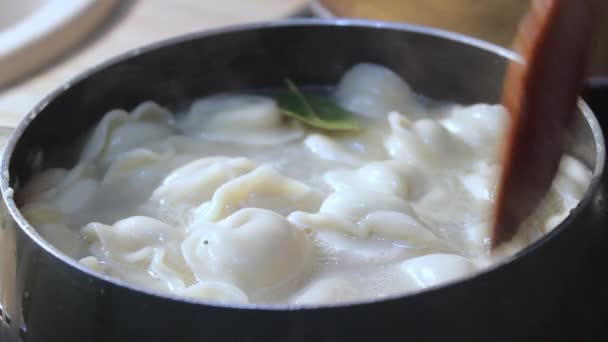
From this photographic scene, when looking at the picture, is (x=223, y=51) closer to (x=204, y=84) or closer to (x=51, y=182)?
(x=204, y=84)

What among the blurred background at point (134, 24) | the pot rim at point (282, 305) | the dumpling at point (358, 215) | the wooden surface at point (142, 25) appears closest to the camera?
the pot rim at point (282, 305)

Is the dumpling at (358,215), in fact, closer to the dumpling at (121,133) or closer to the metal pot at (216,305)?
the metal pot at (216,305)

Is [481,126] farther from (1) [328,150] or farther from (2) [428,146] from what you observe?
(1) [328,150]

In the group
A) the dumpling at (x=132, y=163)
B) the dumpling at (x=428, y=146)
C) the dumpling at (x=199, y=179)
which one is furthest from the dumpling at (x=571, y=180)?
the dumpling at (x=132, y=163)

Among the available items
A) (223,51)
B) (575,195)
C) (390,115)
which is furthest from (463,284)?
(223,51)

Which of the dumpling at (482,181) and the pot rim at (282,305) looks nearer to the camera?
the pot rim at (282,305)

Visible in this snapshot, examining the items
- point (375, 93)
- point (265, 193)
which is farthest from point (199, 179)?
point (375, 93)
